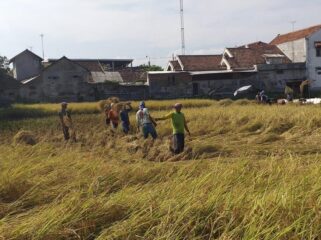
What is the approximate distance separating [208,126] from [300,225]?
12.9 meters

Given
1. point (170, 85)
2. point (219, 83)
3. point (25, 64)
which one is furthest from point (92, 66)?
point (219, 83)

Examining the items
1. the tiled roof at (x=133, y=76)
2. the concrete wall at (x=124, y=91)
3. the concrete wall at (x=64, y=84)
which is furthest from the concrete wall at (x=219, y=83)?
the concrete wall at (x=64, y=84)

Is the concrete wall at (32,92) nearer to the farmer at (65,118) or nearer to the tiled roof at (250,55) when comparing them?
the tiled roof at (250,55)

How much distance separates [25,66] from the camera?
149ft

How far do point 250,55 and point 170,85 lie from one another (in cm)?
1054

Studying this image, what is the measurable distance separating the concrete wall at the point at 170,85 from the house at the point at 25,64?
13.2m

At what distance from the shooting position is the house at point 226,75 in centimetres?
3878

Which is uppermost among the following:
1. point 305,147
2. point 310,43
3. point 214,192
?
point 310,43

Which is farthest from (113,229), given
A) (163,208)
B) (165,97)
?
(165,97)

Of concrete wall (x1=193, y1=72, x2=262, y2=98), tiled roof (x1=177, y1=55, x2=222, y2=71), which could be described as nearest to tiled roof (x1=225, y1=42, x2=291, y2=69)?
tiled roof (x1=177, y1=55, x2=222, y2=71)

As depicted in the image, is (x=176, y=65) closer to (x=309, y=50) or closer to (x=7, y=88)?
(x=309, y=50)

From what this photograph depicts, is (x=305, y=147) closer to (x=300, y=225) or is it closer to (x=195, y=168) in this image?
(x=195, y=168)

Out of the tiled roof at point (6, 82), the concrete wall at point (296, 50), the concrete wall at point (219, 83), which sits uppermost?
the concrete wall at point (296, 50)

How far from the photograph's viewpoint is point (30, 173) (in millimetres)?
5535
